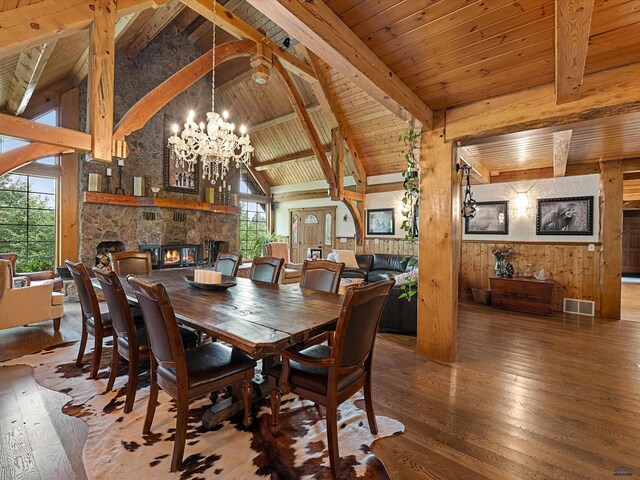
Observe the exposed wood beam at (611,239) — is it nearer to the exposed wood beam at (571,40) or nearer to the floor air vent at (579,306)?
the floor air vent at (579,306)

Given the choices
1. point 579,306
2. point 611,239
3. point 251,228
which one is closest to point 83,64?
point 251,228

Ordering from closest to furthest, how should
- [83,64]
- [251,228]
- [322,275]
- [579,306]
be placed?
[322,275] → [579,306] → [83,64] → [251,228]

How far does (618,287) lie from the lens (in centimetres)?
481

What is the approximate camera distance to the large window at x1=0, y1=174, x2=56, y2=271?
206 inches

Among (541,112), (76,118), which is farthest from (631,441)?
(76,118)

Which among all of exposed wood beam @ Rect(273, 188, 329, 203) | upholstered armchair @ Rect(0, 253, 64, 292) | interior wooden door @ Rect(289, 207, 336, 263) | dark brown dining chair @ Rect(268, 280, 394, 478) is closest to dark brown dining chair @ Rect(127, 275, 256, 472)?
dark brown dining chair @ Rect(268, 280, 394, 478)

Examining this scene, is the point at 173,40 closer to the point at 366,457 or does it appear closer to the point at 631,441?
the point at 366,457

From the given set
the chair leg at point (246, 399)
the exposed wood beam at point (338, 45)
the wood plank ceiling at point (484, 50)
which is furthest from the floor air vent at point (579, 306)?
the chair leg at point (246, 399)

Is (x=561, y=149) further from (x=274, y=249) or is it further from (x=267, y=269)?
(x=274, y=249)

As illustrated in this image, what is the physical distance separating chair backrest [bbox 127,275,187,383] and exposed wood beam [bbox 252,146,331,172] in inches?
279

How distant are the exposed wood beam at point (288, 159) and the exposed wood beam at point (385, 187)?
155cm

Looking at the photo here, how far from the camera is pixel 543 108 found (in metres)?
2.42

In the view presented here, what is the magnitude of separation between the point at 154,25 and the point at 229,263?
17.2 feet

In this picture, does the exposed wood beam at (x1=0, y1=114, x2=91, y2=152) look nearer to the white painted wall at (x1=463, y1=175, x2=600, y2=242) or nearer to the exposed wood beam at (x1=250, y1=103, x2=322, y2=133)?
the exposed wood beam at (x1=250, y1=103, x2=322, y2=133)
